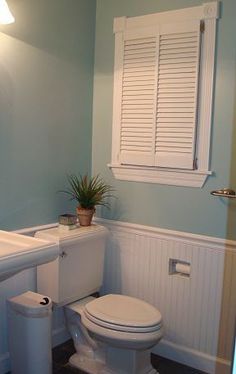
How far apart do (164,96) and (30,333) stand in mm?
1437

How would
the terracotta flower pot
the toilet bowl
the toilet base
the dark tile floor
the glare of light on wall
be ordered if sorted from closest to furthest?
the glare of light on wall
the toilet bowl
the toilet base
the dark tile floor
the terracotta flower pot

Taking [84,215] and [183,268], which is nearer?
[183,268]

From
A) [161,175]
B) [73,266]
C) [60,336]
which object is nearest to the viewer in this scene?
[73,266]

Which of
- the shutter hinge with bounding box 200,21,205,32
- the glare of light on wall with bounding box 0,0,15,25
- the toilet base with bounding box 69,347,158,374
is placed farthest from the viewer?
the shutter hinge with bounding box 200,21,205,32

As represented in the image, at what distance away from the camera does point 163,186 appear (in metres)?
2.46

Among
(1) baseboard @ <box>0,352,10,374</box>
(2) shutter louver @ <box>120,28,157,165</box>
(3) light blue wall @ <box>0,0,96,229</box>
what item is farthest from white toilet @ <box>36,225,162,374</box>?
(2) shutter louver @ <box>120,28,157,165</box>

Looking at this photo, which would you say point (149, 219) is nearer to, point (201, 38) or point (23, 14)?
point (201, 38)

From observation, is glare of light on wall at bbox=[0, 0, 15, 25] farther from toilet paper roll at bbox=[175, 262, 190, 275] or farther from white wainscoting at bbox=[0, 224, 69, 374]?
toilet paper roll at bbox=[175, 262, 190, 275]

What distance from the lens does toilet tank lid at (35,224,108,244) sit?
227 cm

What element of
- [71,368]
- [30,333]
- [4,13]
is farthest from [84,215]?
[4,13]

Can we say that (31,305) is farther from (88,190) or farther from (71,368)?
(88,190)

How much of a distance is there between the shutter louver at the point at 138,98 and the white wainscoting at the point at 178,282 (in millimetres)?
461

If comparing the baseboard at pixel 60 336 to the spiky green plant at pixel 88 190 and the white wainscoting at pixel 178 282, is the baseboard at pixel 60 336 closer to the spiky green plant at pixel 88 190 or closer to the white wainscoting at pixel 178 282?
the white wainscoting at pixel 178 282

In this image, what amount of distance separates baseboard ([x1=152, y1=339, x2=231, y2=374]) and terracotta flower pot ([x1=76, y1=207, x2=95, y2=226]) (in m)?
0.84
